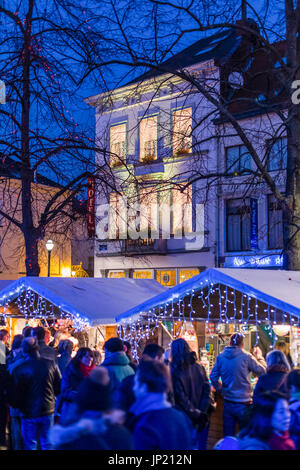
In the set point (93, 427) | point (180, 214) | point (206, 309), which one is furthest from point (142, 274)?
point (93, 427)

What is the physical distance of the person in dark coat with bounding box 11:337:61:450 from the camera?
20.1 feet

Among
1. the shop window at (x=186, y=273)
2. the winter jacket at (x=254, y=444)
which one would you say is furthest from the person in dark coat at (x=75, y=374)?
the shop window at (x=186, y=273)

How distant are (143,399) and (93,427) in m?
0.58

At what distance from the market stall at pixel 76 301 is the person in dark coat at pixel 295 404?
→ 5.69 meters

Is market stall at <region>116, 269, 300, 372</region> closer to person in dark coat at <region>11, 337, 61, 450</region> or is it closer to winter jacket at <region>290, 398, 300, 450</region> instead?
person in dark coat at <region>11, 337, 61, 450</region>

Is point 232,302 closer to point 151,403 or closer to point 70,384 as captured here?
point 70,384

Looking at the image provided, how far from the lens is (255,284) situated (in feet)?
25.0

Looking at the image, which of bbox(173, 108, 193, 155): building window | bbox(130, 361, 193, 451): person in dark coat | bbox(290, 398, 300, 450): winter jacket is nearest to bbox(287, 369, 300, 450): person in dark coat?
bbox(290, 398, 300, 450): winter jacket

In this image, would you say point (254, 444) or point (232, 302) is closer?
point (254, 444)

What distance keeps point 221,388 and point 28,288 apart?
5313 millimetres

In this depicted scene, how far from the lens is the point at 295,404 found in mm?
4266

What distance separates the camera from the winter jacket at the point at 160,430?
3090mm

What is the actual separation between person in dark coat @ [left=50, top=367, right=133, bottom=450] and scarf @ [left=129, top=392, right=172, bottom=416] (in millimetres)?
275
